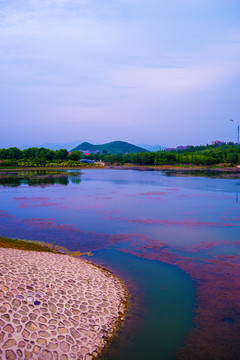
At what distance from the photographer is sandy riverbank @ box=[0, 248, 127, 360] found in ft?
23.4

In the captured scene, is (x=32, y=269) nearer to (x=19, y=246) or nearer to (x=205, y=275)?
(x=19, y=246)

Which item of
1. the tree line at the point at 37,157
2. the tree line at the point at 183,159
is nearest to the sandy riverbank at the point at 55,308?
the tree line at the point at 37,157

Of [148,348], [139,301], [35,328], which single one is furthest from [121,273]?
[35,328]

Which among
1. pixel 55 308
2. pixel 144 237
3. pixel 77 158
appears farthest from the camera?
pixel 77 158

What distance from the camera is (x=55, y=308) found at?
852cm

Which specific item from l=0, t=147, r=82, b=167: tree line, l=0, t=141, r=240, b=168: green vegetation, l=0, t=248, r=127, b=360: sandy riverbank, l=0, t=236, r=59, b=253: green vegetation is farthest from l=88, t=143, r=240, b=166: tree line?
l=0, t=248, r=127, b=360: sandy riverbank

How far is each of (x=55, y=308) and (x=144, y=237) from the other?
405 inches

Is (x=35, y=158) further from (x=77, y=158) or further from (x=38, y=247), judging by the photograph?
(x=38, y=247)

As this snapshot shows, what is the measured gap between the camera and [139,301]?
1035cm

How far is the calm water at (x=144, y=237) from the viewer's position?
29.1ft

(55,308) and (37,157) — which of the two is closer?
(55,308)

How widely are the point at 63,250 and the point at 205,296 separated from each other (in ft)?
26.2

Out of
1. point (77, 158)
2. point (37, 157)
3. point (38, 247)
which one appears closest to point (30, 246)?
point (38, 247)

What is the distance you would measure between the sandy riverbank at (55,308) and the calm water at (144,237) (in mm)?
652
